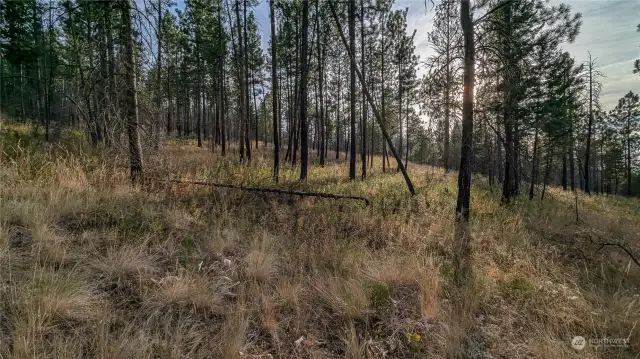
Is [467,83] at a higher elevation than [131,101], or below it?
higher

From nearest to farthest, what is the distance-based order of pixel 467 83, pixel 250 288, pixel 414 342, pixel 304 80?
pixel 414 342 < pixel 250 288 < pixel 467 83 < pixel 304 80

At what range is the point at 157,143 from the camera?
527 centimetres

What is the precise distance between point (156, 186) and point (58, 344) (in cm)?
385

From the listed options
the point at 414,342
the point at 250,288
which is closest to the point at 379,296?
the point at 414,342

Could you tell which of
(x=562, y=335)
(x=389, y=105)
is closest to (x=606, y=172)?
(x=389, y=105)

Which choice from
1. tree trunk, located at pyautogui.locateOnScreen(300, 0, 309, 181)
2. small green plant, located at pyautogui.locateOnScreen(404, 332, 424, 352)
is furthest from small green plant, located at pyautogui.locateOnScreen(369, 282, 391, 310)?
tree trunk, located at pyautogui.locateOnScreen(300, 0, 309, 181)

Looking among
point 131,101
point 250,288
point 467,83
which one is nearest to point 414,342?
point 250,288

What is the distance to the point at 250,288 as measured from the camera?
Answer: 269 cm

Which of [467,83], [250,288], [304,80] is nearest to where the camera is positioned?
[250,288]

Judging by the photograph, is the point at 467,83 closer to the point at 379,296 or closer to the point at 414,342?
the point at 379,296

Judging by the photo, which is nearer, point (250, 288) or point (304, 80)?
point (250, 288)

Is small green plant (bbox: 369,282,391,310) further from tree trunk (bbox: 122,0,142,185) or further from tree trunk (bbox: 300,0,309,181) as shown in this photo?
tree trunk (bbox: 300,0,309,181)

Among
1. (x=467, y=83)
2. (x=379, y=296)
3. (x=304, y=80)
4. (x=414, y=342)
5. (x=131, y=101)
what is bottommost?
(x=414, y=342)

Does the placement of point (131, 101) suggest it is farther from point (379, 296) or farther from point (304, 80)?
point (304, 80)
